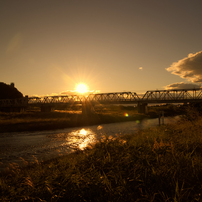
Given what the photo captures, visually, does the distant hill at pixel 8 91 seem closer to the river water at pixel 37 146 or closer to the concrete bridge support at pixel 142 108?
the concrete bridge support at pixel 142 108

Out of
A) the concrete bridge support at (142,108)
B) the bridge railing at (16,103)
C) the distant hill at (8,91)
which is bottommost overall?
the concrete bridge support at (142,108)

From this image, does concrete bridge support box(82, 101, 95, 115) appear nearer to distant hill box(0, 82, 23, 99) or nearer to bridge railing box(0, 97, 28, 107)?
bridge railing box(0, 97, 28, 107)

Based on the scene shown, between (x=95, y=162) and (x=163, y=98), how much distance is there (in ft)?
277

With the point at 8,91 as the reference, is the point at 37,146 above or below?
below

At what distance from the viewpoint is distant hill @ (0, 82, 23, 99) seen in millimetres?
118250

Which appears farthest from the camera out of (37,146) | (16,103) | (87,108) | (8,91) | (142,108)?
(8,91)

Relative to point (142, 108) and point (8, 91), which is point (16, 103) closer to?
point (8, 91)

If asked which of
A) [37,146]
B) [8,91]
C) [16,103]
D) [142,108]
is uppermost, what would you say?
[8,91]

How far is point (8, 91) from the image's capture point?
122 metres

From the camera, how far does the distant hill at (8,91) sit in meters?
118

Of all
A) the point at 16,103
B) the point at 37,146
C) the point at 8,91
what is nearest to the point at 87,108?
the point at 16,103

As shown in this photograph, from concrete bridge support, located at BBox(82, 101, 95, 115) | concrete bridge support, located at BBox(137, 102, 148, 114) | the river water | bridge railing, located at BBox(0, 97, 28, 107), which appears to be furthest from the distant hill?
the river water

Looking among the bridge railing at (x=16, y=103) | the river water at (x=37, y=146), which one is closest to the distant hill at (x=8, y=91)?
the bridge railing at (x=16, y=103)

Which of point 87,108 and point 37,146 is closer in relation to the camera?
point 37,146
